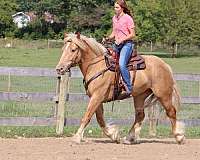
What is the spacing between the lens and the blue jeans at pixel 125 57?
430 inches

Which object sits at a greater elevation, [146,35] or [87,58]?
[146,35]

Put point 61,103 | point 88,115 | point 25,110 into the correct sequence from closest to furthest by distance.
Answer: point 88,115 → point 61,103 → point 25,110

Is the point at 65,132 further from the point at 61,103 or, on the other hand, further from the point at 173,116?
the point at 173,116

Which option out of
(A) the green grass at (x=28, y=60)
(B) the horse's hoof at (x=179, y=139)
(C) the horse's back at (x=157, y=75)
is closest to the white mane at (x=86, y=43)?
(C) the horse's back at (x=157, y=75)

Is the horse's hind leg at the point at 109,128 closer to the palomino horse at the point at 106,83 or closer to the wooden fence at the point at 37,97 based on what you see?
the palomino horse at the point at 106,83

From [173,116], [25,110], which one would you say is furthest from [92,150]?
[25,110]

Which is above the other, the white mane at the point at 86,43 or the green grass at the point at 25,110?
the white mane at the point at 86,43

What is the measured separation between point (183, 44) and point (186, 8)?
4.46m

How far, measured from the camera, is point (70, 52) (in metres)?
10.7

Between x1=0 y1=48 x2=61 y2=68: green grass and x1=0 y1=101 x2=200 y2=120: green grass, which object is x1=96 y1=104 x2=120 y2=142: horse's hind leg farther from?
x1=0 y1=48 x2=61 y2=68: green grass

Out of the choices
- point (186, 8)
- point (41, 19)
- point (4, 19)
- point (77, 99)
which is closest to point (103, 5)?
point (41, 19)

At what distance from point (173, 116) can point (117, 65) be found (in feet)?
5.83

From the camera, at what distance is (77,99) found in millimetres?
13094

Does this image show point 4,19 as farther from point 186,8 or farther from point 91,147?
point 91,147
